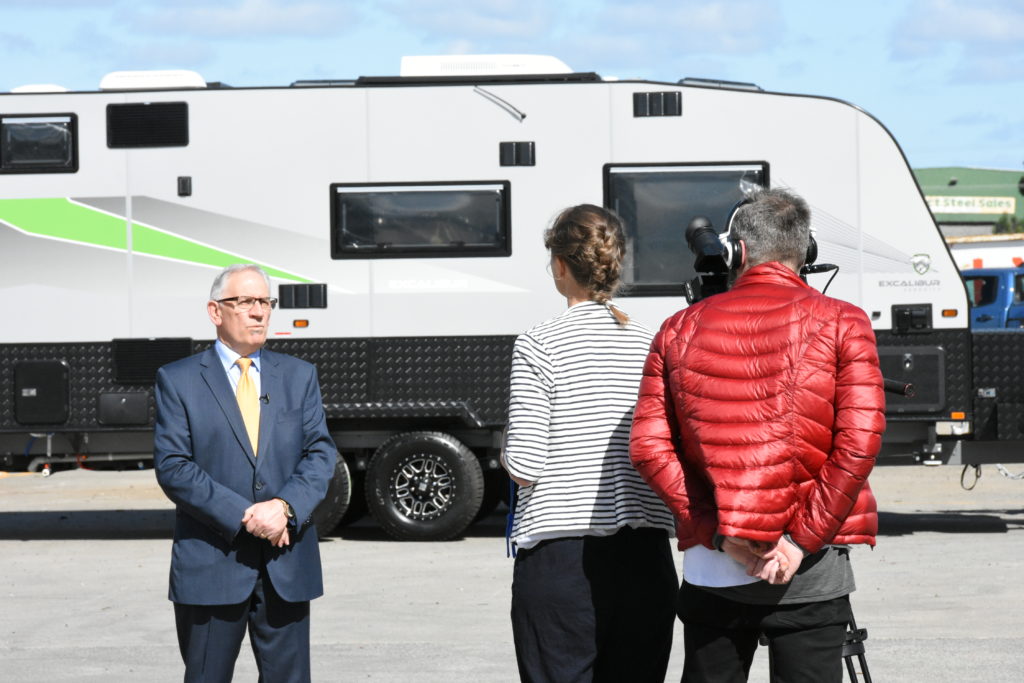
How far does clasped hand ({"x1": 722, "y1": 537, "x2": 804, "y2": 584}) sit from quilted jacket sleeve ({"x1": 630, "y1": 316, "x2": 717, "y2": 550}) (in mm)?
105

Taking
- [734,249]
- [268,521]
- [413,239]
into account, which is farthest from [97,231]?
[734,249]

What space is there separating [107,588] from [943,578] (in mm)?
5454

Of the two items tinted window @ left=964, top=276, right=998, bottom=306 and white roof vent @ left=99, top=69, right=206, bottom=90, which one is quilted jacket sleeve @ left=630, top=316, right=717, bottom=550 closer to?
white roof vent @ left=99, top=69, right=206, bottom=90

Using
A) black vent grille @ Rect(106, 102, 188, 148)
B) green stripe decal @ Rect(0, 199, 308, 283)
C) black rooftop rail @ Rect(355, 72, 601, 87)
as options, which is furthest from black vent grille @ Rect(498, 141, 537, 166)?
black vent grille @ Rect(106, 102, 188, 148)

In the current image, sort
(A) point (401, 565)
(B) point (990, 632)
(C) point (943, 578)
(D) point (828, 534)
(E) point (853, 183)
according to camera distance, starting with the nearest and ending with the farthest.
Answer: (D) point (828, 534)
(B) point (990, 632)
(C) point (943, 578)
(A) point (401, 565)
(E) point (853, 183)

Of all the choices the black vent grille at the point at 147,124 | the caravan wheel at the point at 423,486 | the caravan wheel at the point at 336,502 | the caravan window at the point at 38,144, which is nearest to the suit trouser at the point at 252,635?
the caravan wheel at the point at 423,486

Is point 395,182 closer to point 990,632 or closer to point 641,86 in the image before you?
point 641,86

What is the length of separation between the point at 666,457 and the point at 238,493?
4.84 feet

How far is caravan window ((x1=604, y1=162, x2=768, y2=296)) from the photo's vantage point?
38.6 ft

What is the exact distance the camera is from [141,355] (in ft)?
39.1

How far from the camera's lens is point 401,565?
35.6ft

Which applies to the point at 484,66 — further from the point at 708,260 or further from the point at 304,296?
the point at 708,260

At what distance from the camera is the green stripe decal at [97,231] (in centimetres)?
1196

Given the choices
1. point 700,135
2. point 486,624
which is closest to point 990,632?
point 486,624
